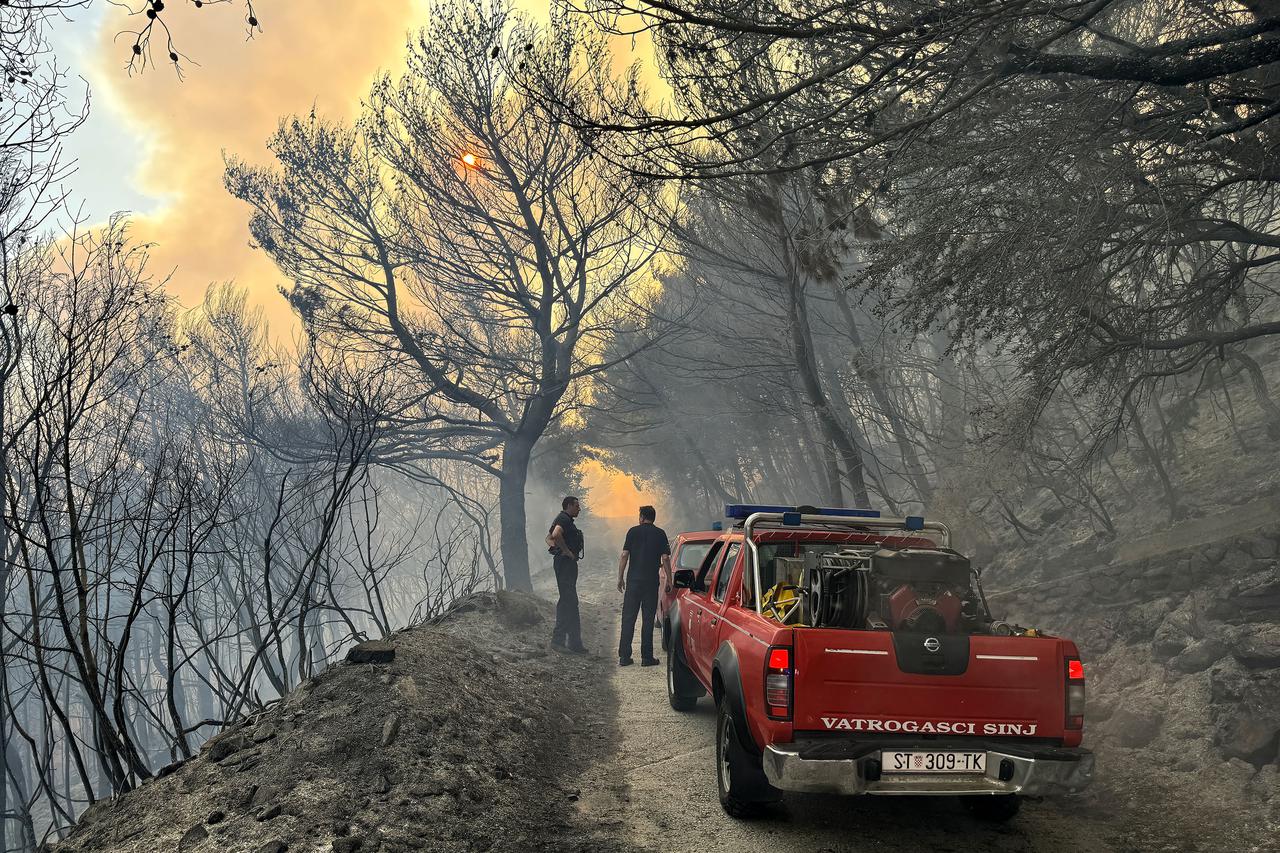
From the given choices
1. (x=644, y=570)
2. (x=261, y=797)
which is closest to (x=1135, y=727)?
(x=644, y=570)

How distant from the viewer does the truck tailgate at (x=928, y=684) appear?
4.32 meters

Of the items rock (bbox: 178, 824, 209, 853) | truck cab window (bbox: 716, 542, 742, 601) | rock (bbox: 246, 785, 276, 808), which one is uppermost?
truck cab window (bbox: 716, 542, 742, 601)

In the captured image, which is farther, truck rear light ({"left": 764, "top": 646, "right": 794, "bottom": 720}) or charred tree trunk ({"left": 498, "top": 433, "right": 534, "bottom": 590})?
charred tree trunk ({"left": 498, "top": 433, "right": 534, "bottom": 590})

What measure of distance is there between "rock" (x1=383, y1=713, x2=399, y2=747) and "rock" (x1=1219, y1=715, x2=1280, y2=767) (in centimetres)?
569

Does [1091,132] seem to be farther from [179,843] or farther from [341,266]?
[341,266]

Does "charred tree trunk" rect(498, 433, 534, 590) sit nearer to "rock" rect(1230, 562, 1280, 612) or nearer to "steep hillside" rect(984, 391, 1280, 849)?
"steep hillside" rect(984, 391, 1280, 849)

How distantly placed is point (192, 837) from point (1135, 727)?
258 inches

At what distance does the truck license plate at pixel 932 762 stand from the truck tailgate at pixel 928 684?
0.44 feet

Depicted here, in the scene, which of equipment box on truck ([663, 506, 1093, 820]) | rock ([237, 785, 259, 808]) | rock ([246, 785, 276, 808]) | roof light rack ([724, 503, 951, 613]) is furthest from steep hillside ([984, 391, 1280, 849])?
rock ([237, 785, 259, 808])

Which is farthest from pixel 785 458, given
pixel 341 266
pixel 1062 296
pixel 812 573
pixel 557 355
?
pixel 812 573

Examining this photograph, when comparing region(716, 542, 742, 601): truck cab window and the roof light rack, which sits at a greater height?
the roof light rack

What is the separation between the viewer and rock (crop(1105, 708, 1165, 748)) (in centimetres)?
628

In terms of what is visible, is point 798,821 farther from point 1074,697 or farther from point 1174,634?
point 1174,634

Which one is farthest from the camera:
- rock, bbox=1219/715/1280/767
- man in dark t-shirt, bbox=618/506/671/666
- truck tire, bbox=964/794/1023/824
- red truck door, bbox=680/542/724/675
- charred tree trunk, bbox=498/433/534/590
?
charred tree trunk, bbox=498/433/534/590
